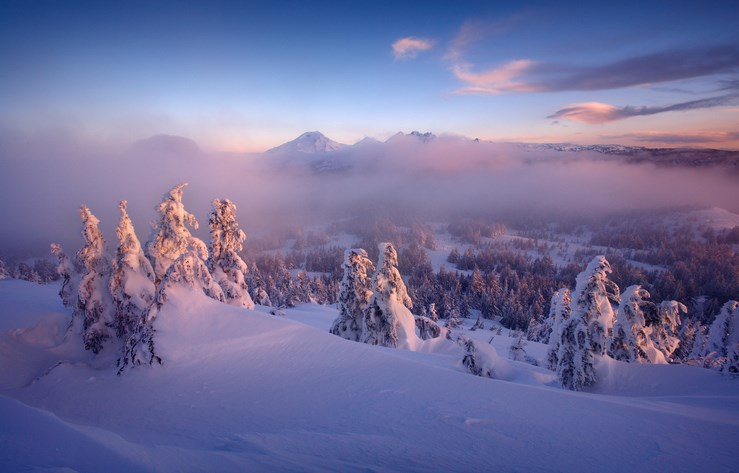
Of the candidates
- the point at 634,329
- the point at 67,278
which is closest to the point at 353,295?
the point at 67,278

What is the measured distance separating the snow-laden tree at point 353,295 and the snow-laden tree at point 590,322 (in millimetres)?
12629

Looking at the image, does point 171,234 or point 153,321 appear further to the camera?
point 171,234

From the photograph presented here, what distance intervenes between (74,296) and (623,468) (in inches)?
864

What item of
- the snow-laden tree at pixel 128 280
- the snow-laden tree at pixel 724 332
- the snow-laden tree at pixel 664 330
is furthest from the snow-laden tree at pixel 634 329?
the snow-laden tree at pixel 128 280

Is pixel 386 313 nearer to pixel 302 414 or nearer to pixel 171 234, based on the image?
pixel 171 234

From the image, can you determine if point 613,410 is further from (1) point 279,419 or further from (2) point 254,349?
(2) point 254,349

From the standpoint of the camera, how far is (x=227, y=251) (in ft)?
73.7

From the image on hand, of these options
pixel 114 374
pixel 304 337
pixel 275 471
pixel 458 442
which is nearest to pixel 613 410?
pixel 458 442

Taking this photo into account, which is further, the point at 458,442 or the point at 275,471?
the point at 458,442

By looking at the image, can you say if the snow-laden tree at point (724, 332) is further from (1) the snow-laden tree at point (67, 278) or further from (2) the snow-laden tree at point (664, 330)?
(1) the snow-laden tree at point (67, 278)

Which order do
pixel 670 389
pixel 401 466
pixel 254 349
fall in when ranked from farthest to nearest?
pixel 670 389 → pixel 254 349 → pixel 401 466

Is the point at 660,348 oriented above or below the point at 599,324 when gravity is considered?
below

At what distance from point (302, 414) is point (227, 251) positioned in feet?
54.7

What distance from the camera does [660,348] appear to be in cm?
2455
